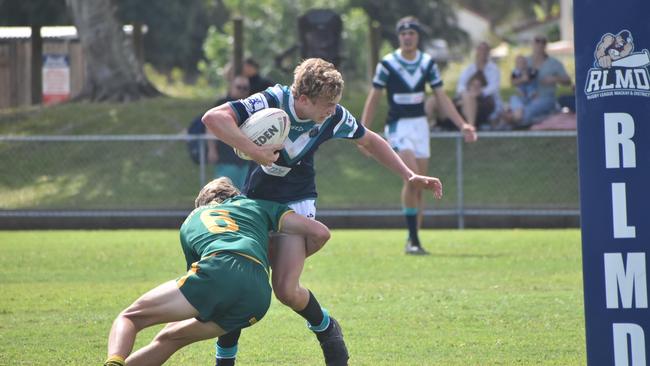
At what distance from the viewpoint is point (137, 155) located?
19547 millimetres

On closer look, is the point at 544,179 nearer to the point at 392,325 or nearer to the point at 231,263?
the point at 392,325

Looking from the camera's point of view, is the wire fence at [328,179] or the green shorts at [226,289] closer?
the green shorts at [226,289]

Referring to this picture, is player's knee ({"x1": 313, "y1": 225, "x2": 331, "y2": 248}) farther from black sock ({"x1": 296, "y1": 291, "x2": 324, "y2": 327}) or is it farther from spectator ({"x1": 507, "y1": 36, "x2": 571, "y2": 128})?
spectator ({"x1": 507, "y1": 36, "x2": 571, "y2": 128})

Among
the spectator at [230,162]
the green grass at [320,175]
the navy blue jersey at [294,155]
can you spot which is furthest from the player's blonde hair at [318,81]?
the green grass at [320,175]

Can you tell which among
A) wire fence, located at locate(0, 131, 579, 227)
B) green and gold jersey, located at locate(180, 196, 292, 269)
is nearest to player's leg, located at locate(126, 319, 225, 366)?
green and gold jersey, located at locate(180, 196, 292, 269)

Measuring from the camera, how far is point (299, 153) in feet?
22.4

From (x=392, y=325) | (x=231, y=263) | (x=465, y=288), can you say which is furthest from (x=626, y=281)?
(x=465, y=288)

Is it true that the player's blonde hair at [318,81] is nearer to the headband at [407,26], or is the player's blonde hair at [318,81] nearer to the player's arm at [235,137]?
the player's arm at [235,137]

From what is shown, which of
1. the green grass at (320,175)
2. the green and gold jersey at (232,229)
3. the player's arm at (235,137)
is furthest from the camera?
the green grass at (320,175)

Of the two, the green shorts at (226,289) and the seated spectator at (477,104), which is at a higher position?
the seated spectator at (477,104)

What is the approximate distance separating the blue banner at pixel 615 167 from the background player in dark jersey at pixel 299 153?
145cm

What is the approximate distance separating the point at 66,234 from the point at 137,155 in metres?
3.50

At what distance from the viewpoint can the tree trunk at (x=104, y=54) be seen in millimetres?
23375

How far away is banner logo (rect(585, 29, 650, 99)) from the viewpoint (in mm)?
5375
